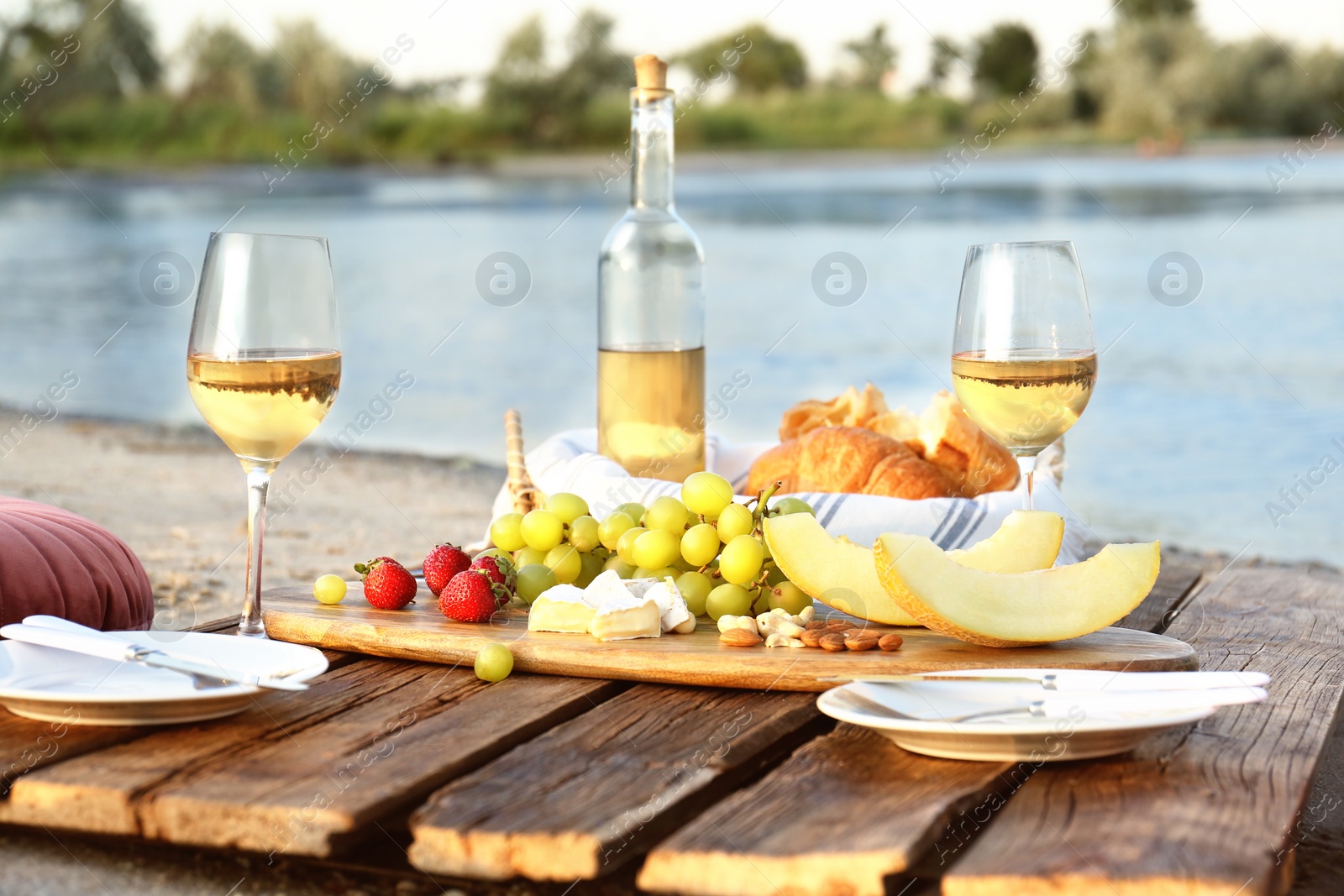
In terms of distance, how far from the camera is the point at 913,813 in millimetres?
1021

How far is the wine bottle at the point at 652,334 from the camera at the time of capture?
6.66 feet

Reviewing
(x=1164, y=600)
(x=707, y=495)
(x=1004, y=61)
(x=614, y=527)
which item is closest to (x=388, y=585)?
(x=614, y=527)

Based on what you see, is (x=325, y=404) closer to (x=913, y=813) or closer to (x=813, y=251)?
(x=913, y=813)

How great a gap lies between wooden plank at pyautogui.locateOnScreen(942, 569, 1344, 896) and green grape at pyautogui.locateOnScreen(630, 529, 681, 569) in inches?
24.0

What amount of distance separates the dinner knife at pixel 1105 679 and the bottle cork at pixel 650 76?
103cm

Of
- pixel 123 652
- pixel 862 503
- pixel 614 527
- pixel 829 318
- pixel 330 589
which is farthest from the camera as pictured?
pixel 829 318

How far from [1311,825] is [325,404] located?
4.19 ft

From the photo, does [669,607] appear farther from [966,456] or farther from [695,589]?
[966,456]

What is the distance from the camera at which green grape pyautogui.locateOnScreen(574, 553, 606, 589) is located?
172 cm

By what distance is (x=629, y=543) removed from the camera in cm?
166

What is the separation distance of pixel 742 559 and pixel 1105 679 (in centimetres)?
47

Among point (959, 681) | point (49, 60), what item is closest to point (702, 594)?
point (959, 681)

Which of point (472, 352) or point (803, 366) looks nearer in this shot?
point (803, 366)

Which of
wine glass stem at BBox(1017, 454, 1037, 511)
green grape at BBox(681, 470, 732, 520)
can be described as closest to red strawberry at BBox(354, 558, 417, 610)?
green grape at BBox(681, 470, 732, 520)
